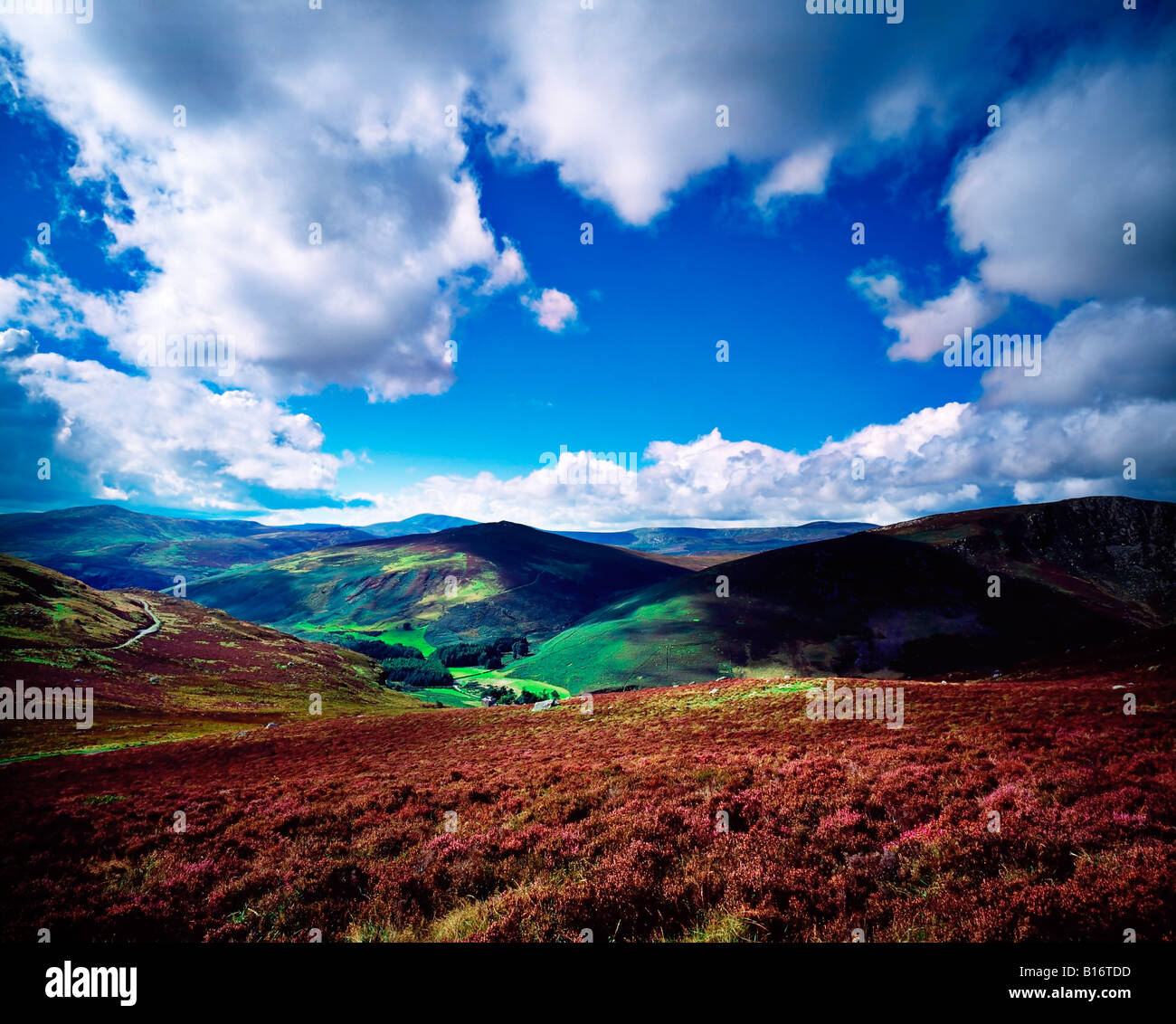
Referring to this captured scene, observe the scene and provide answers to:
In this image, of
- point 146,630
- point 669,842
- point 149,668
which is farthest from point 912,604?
point 146,630

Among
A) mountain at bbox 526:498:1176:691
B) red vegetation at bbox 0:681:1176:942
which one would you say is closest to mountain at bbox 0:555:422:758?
red vegetation at bbox 0:681:1176:942

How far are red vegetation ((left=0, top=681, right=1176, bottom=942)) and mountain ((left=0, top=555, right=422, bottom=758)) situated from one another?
3450cm

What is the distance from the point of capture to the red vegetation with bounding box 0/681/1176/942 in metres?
6.82

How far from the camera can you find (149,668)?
293 ft

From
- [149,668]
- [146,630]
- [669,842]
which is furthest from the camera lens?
[146,630]

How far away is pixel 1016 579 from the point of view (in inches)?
5984

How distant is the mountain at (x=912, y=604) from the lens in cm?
12444

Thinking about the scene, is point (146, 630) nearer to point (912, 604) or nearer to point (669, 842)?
point (669, 842)

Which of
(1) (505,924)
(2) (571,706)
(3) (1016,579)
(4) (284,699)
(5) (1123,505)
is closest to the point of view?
(1) (505,924)

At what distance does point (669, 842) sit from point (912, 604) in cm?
16863

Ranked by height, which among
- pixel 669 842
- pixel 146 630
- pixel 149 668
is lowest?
pixel 149 668
